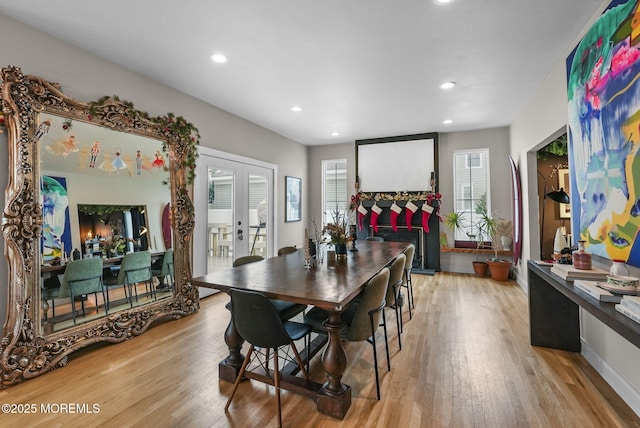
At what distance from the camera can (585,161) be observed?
230cm

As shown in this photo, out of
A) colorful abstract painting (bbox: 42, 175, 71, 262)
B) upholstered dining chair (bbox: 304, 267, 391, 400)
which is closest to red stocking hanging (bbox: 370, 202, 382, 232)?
upholstered dining chair (bbox: 304, 267, 391, 400)

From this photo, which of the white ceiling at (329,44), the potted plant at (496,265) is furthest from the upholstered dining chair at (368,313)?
the potted plant at (496,265)

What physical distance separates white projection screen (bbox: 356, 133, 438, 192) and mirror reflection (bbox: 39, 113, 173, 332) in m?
4.21

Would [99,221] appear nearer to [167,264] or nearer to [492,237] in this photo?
[167,264]

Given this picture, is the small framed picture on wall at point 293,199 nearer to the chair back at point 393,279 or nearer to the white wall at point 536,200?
the chair back at point 393,279

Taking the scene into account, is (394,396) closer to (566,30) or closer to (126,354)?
(126,354)

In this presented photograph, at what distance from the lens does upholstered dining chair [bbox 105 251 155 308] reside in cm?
296

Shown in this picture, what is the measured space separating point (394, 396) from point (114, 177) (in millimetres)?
3181

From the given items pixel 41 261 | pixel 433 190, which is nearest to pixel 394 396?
pixel 41 261

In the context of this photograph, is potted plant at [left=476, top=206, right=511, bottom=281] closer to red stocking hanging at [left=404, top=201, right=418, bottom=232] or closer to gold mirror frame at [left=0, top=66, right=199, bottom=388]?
red stocking hanging at [left=404, top=201, right=418, bottom=232]

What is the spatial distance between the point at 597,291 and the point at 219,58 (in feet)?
11.3

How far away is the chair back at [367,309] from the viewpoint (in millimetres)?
1896

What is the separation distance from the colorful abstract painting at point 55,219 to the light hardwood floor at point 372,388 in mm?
956

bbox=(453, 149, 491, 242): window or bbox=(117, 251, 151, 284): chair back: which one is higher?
bbox=(453, 149, 491, 242): window
